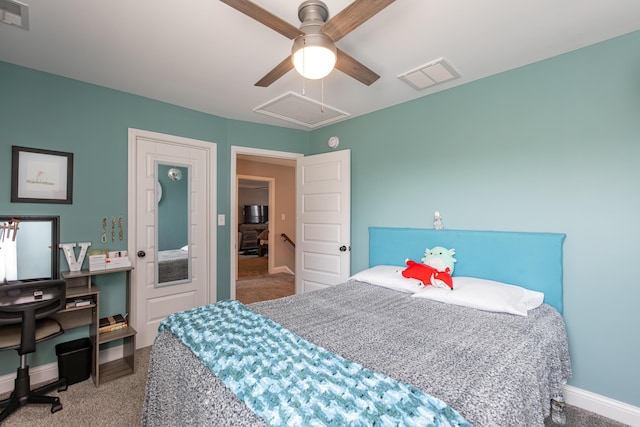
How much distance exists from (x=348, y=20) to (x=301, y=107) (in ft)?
5.96

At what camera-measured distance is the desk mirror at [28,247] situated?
2.18 metres

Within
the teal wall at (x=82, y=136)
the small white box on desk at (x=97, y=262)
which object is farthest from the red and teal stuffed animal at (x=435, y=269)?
the teal wall at (x=82, y=136)

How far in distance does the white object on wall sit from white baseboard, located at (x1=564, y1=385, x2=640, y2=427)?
393cm

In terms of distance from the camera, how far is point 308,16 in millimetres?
1517

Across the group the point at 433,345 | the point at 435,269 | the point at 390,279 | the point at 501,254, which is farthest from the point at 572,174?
the point at 433,345

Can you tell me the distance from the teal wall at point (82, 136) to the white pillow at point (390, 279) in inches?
92.3

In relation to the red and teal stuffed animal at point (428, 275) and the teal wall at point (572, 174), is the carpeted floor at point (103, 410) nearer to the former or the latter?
the teal wall at point (572, 174)

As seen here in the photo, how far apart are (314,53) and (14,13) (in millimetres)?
1806

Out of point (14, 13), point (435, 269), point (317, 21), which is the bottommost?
point (435, 269)

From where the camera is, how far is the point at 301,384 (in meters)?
1.06

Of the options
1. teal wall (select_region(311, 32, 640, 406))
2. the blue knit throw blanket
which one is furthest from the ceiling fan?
teal wall (select_region(311, 32, 640, 406))

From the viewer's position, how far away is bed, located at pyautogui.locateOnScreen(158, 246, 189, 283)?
3084 mm

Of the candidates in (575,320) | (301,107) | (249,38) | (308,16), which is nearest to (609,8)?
(308,16)

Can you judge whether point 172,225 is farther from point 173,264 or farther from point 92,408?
point 92,408
